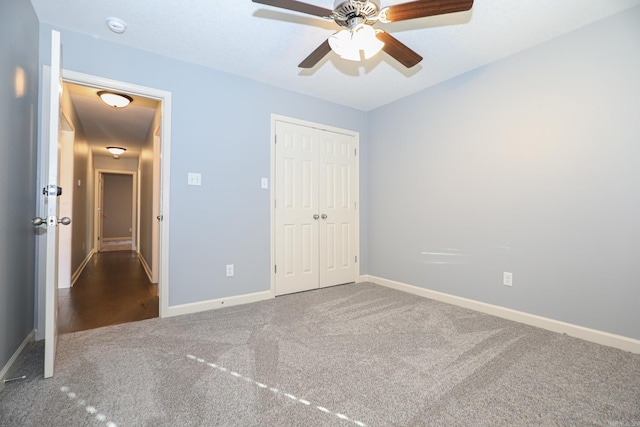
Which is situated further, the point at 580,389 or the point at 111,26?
the point at 111,26

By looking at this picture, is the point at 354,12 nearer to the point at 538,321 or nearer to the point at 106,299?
the point at 538,321

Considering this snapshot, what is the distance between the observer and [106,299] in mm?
3158

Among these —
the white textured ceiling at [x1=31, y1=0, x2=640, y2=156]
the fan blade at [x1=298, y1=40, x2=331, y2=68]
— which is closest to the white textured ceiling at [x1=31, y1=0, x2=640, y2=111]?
the white textured ceiling at [x1=31, y1=0, x2=640, y2=156]

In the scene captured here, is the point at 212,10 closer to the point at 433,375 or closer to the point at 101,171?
the point at 433,375

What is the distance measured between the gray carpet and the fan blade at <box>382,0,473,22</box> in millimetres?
1996

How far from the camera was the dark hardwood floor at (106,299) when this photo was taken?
2.53 meters

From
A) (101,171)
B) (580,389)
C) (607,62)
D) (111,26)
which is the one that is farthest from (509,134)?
(101,171)

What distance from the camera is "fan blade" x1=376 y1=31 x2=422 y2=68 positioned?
5.68 ft

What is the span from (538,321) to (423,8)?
2523 millimetres

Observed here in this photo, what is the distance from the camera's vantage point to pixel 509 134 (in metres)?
2.57

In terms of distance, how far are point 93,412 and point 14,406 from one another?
0.41 metres

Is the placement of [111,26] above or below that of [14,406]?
above

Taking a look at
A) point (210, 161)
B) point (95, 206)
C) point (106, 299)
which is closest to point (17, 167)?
point (210, 161)

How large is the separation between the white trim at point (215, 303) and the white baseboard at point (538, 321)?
66.6 inches
